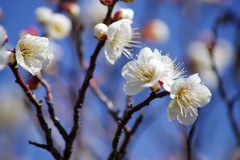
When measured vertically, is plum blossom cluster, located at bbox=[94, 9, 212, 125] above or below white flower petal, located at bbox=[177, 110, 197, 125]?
above

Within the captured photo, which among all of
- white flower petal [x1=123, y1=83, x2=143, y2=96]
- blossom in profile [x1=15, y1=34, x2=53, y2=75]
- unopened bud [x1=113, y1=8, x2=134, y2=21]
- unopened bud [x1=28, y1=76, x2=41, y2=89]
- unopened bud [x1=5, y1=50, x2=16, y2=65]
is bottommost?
white flower petal [x1=123, y1=83, x2=143, y2=96]

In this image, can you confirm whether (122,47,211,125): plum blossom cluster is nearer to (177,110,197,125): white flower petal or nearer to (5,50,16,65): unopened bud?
(177,110,197,125): white flower petal

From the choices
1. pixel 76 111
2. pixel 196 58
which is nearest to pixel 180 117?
pixel 76 111

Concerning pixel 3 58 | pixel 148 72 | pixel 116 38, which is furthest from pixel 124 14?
pixel 3 58

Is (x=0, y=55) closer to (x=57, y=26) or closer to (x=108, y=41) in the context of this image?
(x=108, y=41)

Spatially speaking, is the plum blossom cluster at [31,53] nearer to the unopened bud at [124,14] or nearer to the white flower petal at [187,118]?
the unopened bud at [124,14]

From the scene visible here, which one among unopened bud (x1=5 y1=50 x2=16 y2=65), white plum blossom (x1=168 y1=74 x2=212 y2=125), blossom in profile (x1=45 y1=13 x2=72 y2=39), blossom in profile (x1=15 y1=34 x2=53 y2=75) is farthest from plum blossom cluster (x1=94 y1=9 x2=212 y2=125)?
blossom in profile (x1=45 y1=13 x2=72 y2=39)
